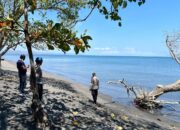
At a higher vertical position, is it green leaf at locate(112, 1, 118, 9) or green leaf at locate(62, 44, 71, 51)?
green leaf at locate(112, 1, 118, 9)

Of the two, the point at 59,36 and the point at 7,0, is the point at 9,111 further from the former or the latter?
the point at 7,0

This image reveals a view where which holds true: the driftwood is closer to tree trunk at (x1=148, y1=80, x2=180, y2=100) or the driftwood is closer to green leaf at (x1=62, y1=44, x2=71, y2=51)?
tree trunk at (x1=148, y1=80, x2=180, y2=100)

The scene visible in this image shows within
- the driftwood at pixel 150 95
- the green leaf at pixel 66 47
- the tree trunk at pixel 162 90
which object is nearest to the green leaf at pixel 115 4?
the green leaf at pixel 66 47

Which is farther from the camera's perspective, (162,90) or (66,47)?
(162,90)

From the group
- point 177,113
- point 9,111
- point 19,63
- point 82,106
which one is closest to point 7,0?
point 19,63

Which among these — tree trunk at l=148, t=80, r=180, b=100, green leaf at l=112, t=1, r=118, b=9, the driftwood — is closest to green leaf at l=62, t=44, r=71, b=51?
green leaf at l=112, t=1, r=118, b=9

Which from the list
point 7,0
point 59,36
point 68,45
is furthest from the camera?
point 7,0

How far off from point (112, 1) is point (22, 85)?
12.5m

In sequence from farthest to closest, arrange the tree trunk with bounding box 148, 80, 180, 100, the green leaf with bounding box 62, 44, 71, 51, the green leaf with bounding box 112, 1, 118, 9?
the tree trunk with bounding box 148, 80, 180, 100 → the green leaf with bounding box 112, 1, 118, 9 → the green leaf with bounding box 62, 44, 71, 51

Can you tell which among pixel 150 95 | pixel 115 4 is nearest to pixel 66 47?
pixel 115 4

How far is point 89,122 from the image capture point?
1664 centimetres

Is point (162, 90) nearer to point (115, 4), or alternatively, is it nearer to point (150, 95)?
point (150, 95)

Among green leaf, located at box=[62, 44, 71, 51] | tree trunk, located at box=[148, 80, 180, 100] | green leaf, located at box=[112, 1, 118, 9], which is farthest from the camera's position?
tree trunk, located at box=[148, 80, 180, 100]

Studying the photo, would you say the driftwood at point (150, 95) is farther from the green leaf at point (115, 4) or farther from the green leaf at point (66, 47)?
the green leaf at point (66, 47)
